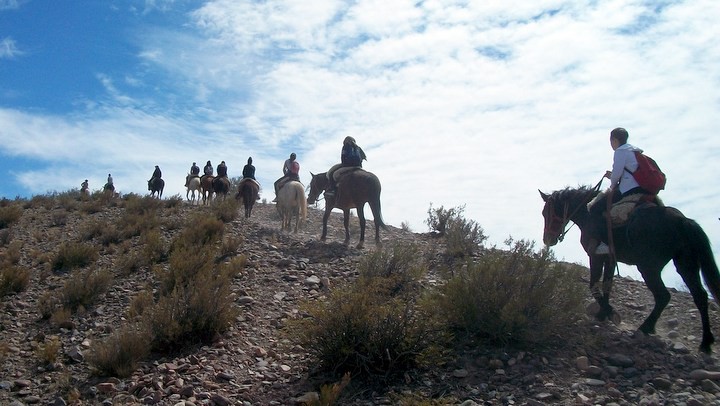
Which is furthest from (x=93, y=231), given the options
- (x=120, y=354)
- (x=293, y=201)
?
(x=120, y=354)

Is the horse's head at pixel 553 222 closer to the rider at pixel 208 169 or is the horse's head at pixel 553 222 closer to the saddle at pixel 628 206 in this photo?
the saddle at pixel 628 206

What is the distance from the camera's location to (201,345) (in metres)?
8.02

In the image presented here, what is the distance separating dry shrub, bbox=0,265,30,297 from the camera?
10.8 m

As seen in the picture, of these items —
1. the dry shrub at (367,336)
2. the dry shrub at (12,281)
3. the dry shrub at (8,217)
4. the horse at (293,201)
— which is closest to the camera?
the dry shrub at (367,336)

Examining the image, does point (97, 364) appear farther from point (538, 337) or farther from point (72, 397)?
point (538, 337)

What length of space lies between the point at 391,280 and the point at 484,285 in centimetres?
147

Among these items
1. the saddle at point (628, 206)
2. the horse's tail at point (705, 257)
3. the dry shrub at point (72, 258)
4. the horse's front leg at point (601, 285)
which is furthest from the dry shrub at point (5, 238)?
the horse's tail at point (705, 257)

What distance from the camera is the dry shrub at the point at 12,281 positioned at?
1075cm

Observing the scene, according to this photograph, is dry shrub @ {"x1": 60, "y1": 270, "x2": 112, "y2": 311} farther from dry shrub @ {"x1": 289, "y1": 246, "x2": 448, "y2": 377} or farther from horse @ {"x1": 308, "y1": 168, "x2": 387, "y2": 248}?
horse @ {"x1": 308, "y1": 168, "x2": 387, "y2": 248}

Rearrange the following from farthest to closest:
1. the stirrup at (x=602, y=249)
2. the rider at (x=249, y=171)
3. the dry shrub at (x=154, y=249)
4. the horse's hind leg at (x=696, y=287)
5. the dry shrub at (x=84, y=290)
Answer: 1. the rider at (x=249, y=171)
2. the dry shrub at (x=154, y=249)
3. the dry shrub at (x=84, y=290)
4. the stirrup at (x=602, y=249)
5. the horse's hind leg at (x=696, y=287)

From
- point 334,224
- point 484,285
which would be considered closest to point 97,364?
point 484,285

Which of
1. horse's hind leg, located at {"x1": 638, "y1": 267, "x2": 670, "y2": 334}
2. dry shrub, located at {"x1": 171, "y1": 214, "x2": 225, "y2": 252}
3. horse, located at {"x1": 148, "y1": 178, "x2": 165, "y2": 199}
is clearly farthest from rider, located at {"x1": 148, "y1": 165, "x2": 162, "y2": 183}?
horse's hind leg, located at {"x1": 638, "y1": 267, "x2": 670, "y2": 334}

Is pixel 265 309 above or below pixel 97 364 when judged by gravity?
above

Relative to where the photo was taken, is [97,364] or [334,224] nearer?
[97,364]
